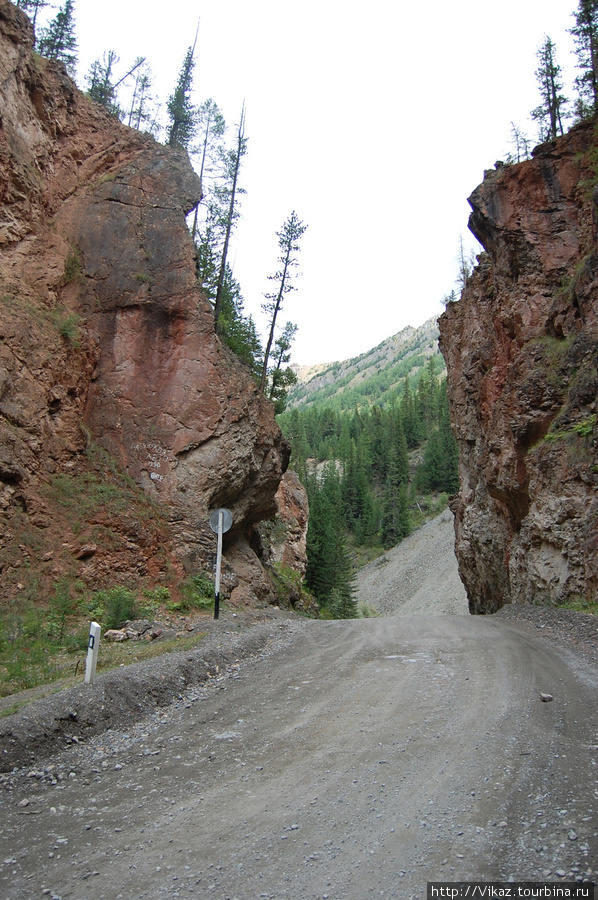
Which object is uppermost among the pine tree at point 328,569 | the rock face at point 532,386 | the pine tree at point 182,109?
the pine tree at point 182,109

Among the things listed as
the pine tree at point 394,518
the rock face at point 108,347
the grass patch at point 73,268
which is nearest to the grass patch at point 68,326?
the rock face at point 108,347

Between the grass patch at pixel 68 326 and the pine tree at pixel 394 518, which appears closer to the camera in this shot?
the grass patch at pixel 68 326

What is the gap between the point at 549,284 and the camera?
2298cm

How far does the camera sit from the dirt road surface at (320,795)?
11.4ft

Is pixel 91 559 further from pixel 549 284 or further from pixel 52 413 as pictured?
pixel 549 284

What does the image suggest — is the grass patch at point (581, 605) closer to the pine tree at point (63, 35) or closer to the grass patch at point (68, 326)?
the grass patch at point (68, 326)

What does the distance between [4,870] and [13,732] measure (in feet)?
7.27

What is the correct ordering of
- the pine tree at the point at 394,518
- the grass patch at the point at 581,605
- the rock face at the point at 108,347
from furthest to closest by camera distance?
the pine tree at the point at 394,518, the rock face at the point at 108,347, the grass patch at the point at 581,605

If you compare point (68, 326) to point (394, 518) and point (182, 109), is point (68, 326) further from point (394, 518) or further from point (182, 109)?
point (394, 518)

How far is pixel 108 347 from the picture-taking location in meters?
19.2

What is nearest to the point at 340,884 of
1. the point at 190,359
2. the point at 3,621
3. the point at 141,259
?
the point at 3,621

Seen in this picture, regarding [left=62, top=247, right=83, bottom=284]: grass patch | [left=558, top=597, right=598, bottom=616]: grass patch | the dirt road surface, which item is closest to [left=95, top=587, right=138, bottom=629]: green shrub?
the dirt road surface

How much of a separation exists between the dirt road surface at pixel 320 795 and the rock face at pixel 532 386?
10.6m

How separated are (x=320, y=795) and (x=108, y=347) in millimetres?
17437
